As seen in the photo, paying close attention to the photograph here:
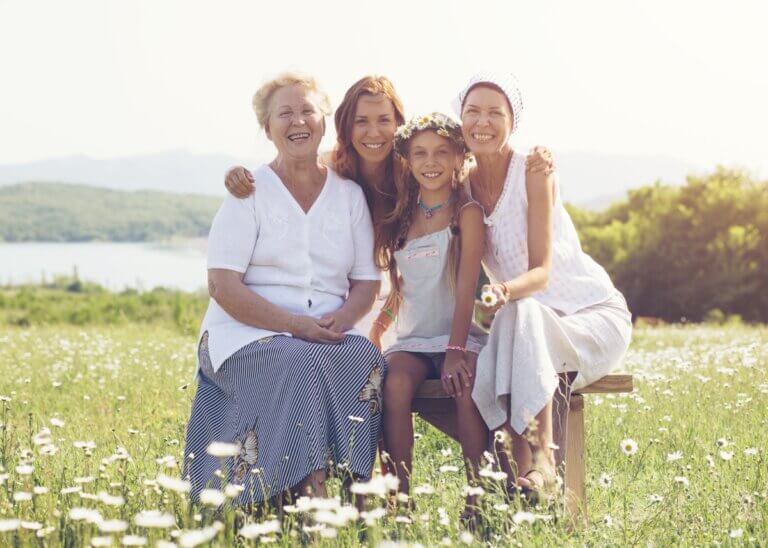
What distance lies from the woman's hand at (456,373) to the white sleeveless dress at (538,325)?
7cm

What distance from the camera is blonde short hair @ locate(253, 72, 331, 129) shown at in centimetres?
477

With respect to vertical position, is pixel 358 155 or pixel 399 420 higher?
pixel 358 155

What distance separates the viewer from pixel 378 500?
11.9 ft

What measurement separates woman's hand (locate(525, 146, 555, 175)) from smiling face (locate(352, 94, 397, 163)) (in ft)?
2.55

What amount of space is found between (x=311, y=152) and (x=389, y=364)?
1132 mm

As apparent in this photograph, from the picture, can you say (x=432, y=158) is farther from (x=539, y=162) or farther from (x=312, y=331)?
(x=312, y=331)

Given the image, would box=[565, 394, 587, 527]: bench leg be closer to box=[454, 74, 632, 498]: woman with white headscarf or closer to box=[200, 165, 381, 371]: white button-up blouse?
box=[454, 74, 632, 498]: woman with white headscarf

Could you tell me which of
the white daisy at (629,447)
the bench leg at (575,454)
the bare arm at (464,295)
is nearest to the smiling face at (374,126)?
the bare arm at (464,295)

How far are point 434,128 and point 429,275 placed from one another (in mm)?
686

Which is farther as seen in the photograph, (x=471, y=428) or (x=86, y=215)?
(x=86, y=215)

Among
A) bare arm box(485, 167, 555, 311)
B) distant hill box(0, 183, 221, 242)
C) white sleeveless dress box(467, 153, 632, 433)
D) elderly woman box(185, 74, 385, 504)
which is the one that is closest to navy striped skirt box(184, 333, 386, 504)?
elderly woman box(185, 74, 385, 504)

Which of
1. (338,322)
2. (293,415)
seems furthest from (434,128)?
(293,415)

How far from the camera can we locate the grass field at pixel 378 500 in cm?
323

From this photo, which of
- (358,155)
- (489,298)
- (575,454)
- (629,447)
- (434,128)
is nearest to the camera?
(629,447)
